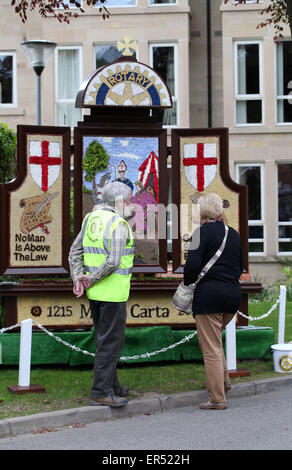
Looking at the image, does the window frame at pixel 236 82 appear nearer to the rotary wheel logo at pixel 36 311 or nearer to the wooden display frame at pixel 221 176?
the wooden display frame at pixel 221 176

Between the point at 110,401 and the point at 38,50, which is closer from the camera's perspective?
the point at 110,401

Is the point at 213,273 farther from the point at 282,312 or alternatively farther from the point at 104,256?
the point at 282,312

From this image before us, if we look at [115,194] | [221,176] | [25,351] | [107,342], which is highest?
[221,176]

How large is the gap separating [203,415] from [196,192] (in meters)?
3.33

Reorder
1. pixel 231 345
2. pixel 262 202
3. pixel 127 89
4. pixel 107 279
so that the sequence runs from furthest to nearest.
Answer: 1. pixel 262 202
2. pixel 127 89
3. pixel 231 345
4. pixel 107 279

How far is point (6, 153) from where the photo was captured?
11.2 metres

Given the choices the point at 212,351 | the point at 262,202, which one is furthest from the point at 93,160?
the point at 262,202

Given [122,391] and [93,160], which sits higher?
[93,160]

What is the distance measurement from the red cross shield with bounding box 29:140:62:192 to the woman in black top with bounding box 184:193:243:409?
261 cm

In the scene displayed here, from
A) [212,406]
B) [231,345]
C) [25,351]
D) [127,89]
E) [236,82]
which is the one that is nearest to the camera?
[212,406]

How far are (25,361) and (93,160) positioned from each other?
9.09 ft

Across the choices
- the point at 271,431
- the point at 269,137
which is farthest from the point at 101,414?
the point at 269,137

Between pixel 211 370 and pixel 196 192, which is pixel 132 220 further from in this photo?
pixel 211 370

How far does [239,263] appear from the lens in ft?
25.6
